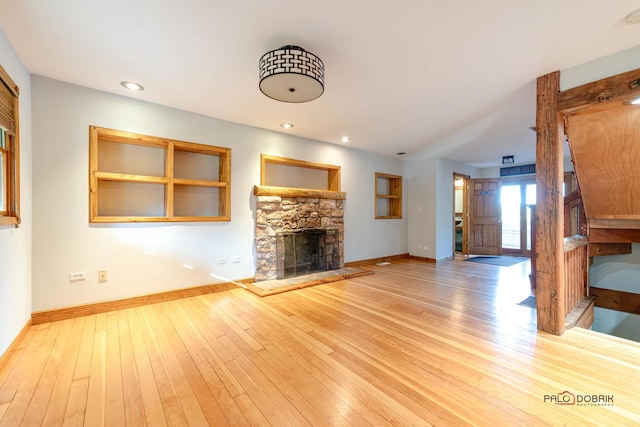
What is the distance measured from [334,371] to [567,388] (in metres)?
1.49

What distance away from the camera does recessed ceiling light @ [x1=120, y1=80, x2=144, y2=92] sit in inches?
111

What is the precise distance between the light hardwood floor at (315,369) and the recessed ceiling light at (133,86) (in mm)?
2504

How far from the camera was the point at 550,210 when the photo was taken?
2.48 metres

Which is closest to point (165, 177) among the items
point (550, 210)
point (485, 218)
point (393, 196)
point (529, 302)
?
point (550, 210)

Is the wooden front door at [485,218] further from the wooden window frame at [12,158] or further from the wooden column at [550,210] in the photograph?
the wooden window frame at [12,158]

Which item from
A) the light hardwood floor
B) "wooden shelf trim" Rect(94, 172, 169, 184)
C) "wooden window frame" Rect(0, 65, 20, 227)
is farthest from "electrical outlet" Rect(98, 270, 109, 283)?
"wooden shelf trim" Rect(94, 172, 169, 184)

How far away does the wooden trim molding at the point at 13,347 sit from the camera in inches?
76.6

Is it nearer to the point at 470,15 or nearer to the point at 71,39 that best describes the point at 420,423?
the point at 470,15

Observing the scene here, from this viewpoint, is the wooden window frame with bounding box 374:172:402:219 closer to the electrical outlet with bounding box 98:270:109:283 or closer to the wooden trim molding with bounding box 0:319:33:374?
the electrical outlet with bounding box 98:270:109:283

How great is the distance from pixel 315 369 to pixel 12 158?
3056 millimetres

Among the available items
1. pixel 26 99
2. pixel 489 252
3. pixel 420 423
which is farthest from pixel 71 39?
pixel 489 252

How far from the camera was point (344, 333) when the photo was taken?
2479 mm

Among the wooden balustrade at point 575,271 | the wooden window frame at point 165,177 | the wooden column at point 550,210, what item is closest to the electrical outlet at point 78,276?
the wooden window frame at point 165,177

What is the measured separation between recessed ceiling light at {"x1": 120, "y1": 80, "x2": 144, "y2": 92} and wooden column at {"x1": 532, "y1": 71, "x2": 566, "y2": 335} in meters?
4.12
